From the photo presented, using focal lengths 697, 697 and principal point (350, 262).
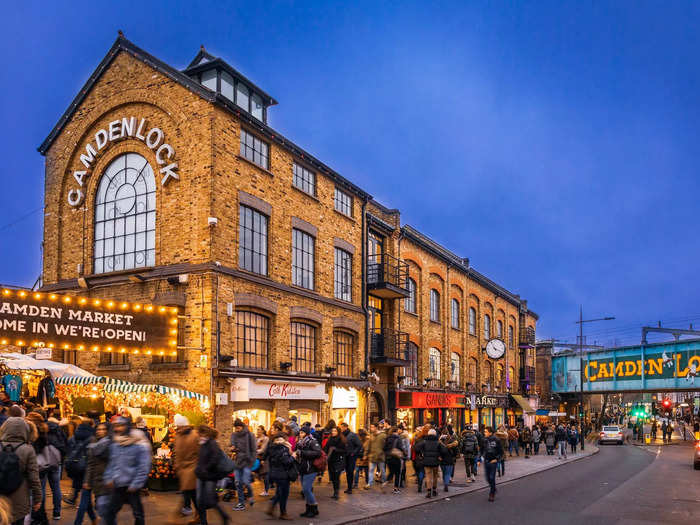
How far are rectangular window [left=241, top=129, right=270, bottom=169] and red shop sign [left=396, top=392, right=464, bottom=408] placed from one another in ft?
41.9

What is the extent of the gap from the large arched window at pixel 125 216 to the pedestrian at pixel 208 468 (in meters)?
10.8

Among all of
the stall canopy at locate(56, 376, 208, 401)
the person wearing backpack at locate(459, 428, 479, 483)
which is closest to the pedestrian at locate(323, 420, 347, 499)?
the stall canopy at locate(56, 376, 208, 401)

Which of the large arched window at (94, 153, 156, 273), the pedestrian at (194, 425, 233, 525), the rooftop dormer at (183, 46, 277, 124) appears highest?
the rooftop dormer at (183, 46, 277, 124)

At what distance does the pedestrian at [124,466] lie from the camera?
29.2 ft

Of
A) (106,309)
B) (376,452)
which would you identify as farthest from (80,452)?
(376,452)

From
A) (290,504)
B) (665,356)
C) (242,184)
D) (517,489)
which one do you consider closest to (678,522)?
(517,489)

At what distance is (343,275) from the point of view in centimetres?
2617

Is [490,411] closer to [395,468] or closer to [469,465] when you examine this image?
[469,465]

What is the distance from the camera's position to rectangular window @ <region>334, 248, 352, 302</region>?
1013 inches

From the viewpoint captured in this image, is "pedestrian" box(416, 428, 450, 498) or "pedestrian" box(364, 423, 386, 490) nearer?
"pedestrian" box(416, 428, 450, 498)

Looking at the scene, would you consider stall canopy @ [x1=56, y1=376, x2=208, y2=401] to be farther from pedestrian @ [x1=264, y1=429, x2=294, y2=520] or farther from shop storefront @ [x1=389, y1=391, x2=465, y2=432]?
shop storefront @ [x1=389, y1=391, x2=465, y2=432]

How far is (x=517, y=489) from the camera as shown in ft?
60.1

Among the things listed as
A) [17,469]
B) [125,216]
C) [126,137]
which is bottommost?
[17,469]

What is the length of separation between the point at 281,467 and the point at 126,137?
12958mm
